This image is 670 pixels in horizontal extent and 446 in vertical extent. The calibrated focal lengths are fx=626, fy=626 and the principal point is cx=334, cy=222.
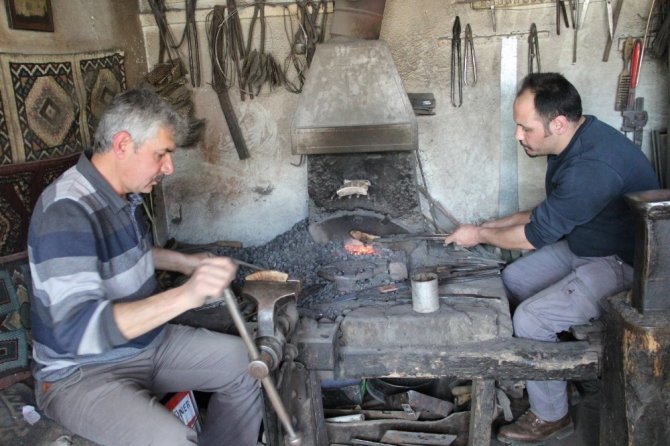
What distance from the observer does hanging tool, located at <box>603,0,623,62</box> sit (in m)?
3.86

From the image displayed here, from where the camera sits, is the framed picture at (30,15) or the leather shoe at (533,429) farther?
the leather shoe at (533,429)

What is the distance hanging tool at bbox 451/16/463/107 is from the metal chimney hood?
0.67 m

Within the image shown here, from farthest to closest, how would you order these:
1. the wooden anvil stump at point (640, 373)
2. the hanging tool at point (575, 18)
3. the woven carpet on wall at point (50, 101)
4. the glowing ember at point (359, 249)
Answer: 1. the hanging tool at point (575, 18)
2. the glowing ember at point (359, 249)
3. the woven carpet on wall at point (50, 101)
4. the wooden anvil stump at point (640, 373)

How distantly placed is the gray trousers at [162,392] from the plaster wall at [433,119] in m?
2.17

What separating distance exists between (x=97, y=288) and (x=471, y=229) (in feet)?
6.17

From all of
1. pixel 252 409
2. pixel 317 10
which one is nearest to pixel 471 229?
pixel 252 409

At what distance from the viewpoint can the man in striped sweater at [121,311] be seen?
2031 mm

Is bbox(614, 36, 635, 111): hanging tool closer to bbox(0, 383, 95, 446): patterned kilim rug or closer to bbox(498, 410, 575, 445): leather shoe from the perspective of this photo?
bbox(498, 410, 575, 445): leather shoe

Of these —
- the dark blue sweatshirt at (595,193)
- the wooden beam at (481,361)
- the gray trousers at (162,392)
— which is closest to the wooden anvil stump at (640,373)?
the wooden beam at (481,361)

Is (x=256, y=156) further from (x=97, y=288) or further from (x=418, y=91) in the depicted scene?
(x=97, y=288)

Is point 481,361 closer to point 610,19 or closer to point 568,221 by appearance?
point 568,221

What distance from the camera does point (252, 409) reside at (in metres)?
2.66

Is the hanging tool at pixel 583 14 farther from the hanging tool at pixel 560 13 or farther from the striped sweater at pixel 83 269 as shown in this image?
the striped sweater at pixel 83 269

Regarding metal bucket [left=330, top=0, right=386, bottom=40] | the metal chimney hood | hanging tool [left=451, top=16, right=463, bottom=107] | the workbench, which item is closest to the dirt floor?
the workbench
